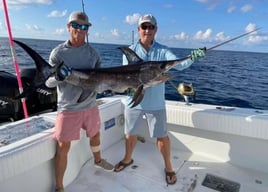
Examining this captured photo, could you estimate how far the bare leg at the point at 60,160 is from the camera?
2.15 m

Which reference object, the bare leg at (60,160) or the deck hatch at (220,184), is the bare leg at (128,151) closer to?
the bare leg at (60,160)

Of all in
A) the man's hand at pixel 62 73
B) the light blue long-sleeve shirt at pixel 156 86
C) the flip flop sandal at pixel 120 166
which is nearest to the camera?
the man's hand at pixel 62 73

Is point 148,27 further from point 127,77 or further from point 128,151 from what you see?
point 128,151

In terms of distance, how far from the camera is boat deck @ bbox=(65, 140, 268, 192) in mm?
2352

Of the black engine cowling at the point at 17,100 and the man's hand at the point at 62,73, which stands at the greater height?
the man's hand at the point at 62,73

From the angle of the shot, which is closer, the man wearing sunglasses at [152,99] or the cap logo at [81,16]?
the cap logo at [81,16]

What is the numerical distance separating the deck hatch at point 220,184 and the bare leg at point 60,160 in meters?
1.25

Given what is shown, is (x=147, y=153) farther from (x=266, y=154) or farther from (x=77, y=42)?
(x=77, y=42)

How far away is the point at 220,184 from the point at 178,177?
1.24 ft

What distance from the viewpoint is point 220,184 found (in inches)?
95.0

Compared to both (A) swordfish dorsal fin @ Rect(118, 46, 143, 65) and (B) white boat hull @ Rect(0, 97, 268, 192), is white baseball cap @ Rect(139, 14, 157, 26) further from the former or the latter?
(B) white boat hull @ Rect(0, 97, 268, 192)

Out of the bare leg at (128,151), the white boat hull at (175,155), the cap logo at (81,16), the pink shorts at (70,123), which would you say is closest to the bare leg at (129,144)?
the bare leg at (128,151)

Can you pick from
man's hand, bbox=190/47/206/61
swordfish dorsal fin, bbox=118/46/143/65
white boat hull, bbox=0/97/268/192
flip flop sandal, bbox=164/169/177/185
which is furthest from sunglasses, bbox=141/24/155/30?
flip flop sandal, bbox=164/169/177/185

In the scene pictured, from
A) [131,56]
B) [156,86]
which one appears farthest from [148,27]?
[156,86]
